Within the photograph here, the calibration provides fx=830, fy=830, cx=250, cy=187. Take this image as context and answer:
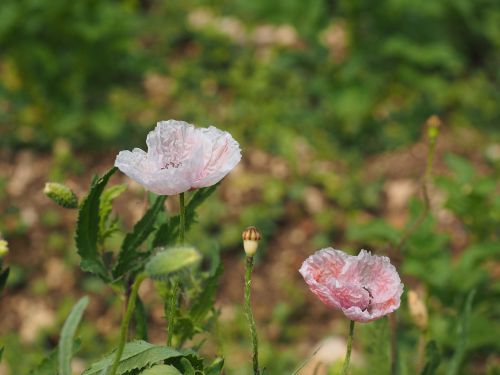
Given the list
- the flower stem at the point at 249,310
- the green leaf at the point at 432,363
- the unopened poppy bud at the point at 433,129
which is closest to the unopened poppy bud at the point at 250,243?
the flower stem at the point at 249,310

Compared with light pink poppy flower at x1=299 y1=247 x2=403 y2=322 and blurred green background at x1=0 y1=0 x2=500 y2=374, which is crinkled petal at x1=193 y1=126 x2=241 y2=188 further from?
blurred green background at x1=0 y1=0 x2=500 y2=374

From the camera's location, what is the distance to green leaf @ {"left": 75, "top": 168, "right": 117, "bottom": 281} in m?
0.99

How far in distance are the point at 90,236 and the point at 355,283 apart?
13.1 inches

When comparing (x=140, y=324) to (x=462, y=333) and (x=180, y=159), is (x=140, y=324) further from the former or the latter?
(x=462, y=333)

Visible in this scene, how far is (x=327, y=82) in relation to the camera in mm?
3896

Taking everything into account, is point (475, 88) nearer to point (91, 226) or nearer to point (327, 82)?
point (327, 82)

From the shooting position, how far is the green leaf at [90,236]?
0.99 meters

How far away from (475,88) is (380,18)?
57 centimetres

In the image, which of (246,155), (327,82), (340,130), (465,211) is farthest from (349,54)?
(465,211)


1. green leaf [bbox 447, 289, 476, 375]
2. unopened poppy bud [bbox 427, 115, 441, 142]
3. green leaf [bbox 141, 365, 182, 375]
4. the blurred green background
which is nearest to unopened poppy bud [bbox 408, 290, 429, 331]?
green leaf [bbox 447, 289, 476, 375]

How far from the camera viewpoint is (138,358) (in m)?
0.88

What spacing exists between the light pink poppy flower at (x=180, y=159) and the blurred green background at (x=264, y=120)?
5.87 feet

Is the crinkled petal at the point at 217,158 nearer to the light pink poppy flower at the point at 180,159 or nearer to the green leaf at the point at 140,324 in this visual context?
the light pink poppy flower at the point at 180,159

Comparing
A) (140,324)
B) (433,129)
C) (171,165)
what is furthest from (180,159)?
(433,129)
